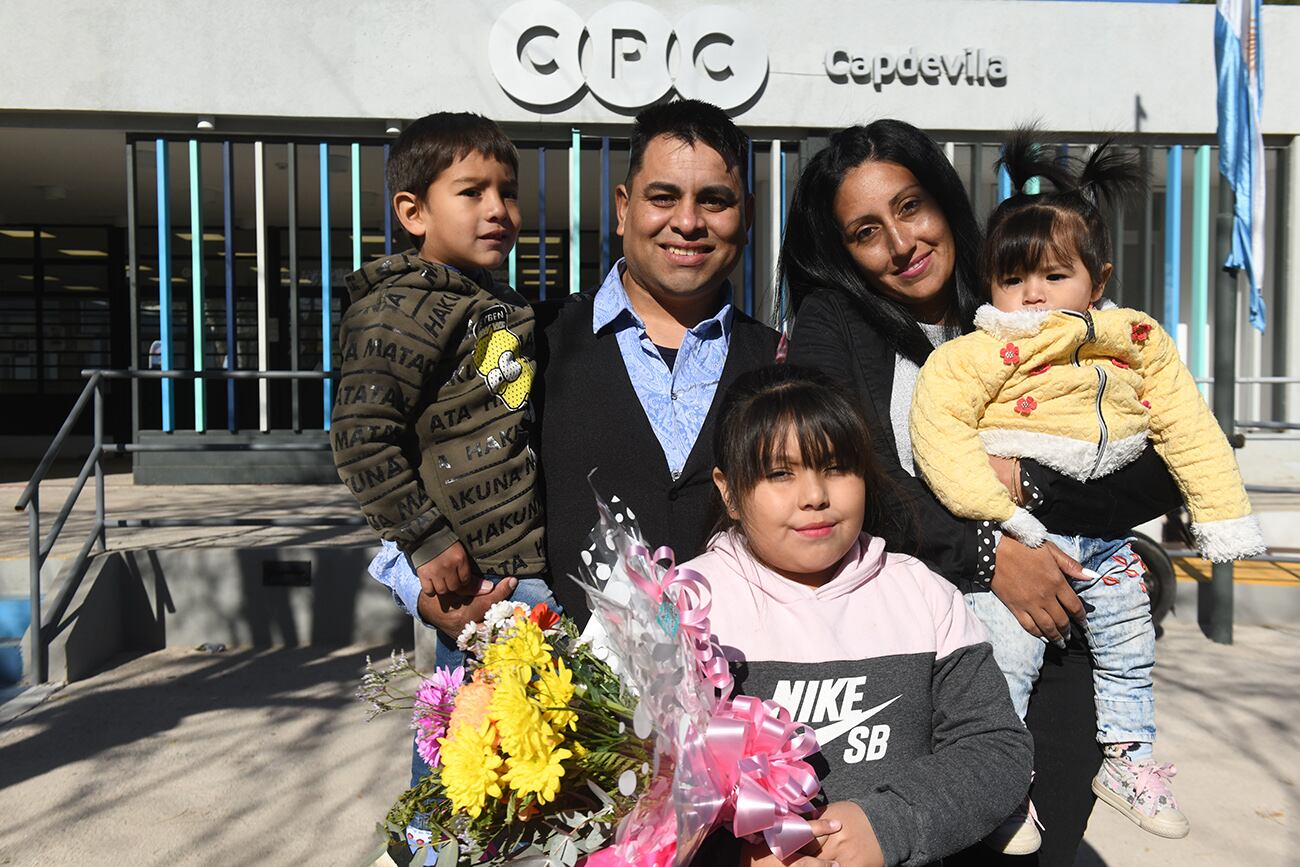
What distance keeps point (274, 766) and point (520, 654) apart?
10.9ft

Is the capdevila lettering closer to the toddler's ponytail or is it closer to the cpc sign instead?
the cpc sign

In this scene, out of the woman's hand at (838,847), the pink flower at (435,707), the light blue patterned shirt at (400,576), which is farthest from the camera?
the light blue patterned shirt at (400,576)

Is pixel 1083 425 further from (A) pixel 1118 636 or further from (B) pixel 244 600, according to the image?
(B) pixel 244 600

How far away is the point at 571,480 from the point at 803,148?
7.93 metres

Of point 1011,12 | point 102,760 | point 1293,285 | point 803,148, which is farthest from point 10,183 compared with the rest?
point 1293,285

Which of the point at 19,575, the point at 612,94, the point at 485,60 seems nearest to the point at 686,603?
the point at 19,575

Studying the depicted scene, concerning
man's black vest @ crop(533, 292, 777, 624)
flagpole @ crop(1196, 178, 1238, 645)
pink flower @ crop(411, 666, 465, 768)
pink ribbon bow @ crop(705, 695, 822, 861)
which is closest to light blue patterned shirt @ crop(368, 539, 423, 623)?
man's black vest @ crop(533, 292, 777, 624)

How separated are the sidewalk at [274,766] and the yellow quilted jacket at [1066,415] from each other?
203 cm

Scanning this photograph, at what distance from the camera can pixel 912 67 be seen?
970cm

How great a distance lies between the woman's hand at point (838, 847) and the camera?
138cm

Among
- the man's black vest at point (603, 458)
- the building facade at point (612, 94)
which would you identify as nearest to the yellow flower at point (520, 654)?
the man's black vest at point (603, 458)

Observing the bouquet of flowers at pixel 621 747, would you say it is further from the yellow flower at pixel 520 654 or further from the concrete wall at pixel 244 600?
the concrete wall at pixel 244 600

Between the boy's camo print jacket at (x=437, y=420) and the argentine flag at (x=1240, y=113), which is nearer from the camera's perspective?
the boy's camo print jacket at (x=437, y=420)

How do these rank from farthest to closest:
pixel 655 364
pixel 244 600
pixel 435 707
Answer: pixel 244 600 < pixel 655 364 < pixel 435 707
